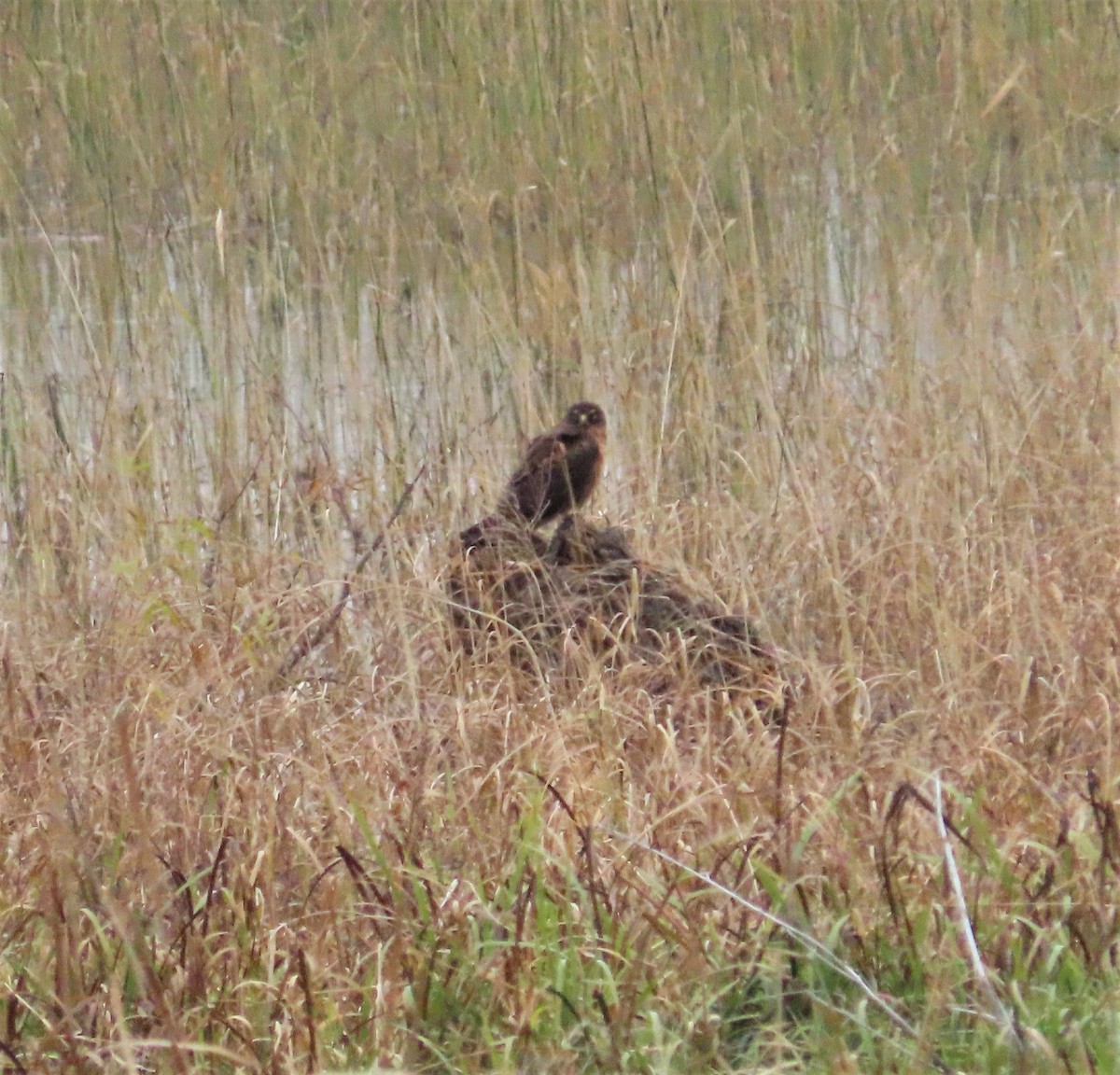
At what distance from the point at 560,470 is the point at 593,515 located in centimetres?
34

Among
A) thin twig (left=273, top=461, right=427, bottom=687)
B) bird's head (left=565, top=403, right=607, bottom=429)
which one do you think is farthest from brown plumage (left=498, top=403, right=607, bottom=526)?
thin twig (left=273, top=461, right=427, bottom=687)

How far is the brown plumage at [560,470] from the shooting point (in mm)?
3625

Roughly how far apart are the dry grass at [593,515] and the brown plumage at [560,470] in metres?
0.14

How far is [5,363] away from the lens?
430 centimetres

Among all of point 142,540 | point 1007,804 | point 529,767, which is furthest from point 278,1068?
point 142,540

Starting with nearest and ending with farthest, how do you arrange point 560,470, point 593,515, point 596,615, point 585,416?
point 596,615 < point 560,470 < point 585,416 < point 593,515

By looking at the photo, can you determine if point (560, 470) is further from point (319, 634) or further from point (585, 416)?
point (319, 634)

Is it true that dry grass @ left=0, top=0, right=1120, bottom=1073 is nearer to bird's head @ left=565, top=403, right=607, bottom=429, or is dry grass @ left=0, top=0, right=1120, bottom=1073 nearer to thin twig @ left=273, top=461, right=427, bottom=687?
thin twig @ left=273, top=461, right=427, bottom=687

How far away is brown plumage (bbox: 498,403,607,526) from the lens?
11.9 ft

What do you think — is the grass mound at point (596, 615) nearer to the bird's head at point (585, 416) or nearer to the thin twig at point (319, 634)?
the thin twig at point (319, 634)

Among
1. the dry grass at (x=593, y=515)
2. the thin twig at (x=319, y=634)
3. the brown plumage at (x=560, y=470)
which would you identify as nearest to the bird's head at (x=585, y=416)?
the brown plumage at (x=560, y=470)

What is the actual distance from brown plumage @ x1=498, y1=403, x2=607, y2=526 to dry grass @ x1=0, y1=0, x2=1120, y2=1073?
0.14m

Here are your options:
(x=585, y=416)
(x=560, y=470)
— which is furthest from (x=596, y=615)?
(x=585, y=416)

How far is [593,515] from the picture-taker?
12.9 ft
